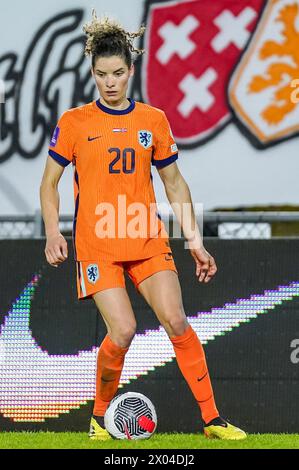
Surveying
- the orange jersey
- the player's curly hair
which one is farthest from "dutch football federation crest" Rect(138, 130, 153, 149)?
the player's curly hair

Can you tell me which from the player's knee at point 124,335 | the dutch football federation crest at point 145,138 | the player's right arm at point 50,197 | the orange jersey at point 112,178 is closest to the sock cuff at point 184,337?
the player's knee at point 124,335

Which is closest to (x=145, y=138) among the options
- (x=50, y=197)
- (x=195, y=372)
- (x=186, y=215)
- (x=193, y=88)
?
(x=186, y=215)

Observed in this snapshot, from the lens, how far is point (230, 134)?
1291cm

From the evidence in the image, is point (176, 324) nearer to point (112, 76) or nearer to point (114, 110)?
point (114, 110)

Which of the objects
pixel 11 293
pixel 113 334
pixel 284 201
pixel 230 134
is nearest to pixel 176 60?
pixel 230 134

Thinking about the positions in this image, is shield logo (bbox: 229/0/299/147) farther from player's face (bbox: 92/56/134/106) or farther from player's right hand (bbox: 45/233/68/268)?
player's right hand (bbox: 45/233/68/268)

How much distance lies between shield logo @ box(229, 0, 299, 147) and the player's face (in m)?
5.35

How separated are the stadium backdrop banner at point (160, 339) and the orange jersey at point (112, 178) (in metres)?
1.05

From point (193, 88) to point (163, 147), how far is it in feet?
17.1

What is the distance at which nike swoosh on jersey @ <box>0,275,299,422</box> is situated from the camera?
8.55 m

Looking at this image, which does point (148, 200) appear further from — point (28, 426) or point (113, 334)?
point (28, 426)

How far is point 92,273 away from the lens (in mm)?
7523

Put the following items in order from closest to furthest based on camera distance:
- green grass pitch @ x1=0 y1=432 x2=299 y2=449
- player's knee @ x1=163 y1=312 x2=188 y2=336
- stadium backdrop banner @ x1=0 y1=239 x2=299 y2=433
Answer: green grass pitch @ x1=0 y1=432 x2=299 y2=449 < player's knee @ x1=163 y1=312 x2=188 y2=336 < stadium backdrop banner @ x1=0 y1=239 x2=299 y2=433

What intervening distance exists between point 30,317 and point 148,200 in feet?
4.90
